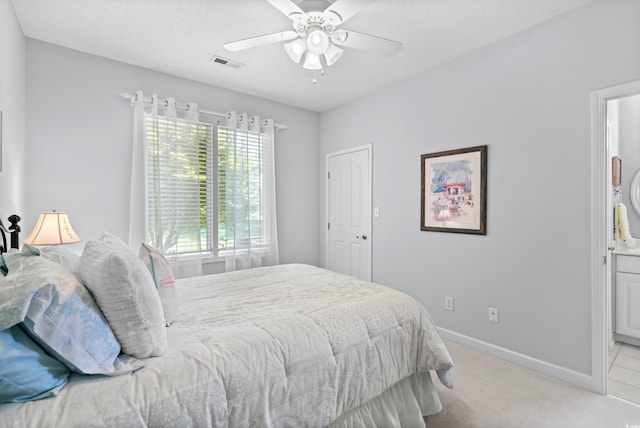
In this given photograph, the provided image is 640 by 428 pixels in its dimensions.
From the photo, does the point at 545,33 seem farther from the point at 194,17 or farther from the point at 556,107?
the point at 194,17

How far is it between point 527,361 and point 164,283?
2.75m

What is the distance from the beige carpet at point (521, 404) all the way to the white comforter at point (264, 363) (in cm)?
35

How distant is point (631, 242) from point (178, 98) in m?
4.85

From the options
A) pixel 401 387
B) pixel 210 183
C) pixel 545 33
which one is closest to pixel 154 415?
pixel 401 387

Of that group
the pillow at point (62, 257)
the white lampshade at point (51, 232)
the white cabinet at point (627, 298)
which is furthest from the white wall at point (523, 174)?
the white lampshade at point (51, 232)

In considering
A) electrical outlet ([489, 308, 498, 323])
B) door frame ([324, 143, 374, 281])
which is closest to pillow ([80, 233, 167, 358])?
electrical outlet ([489, 308, 498, 323])

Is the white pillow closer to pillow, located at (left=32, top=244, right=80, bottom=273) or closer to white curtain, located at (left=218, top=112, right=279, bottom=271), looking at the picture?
pillow, located at (left=32, top=244, right=80, bottom=273)

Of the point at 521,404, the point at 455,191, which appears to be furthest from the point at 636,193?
the point at 521,404

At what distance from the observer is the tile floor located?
2.19 meters

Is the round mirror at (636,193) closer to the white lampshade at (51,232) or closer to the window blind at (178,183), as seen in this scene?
the window blind at (178,183)

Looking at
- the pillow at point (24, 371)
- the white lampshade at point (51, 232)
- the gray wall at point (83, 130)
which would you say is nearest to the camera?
the pillow at point (24, 371)

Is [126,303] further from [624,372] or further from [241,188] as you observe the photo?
[624,372]

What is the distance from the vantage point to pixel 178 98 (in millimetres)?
3391

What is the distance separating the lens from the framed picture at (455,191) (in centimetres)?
283
